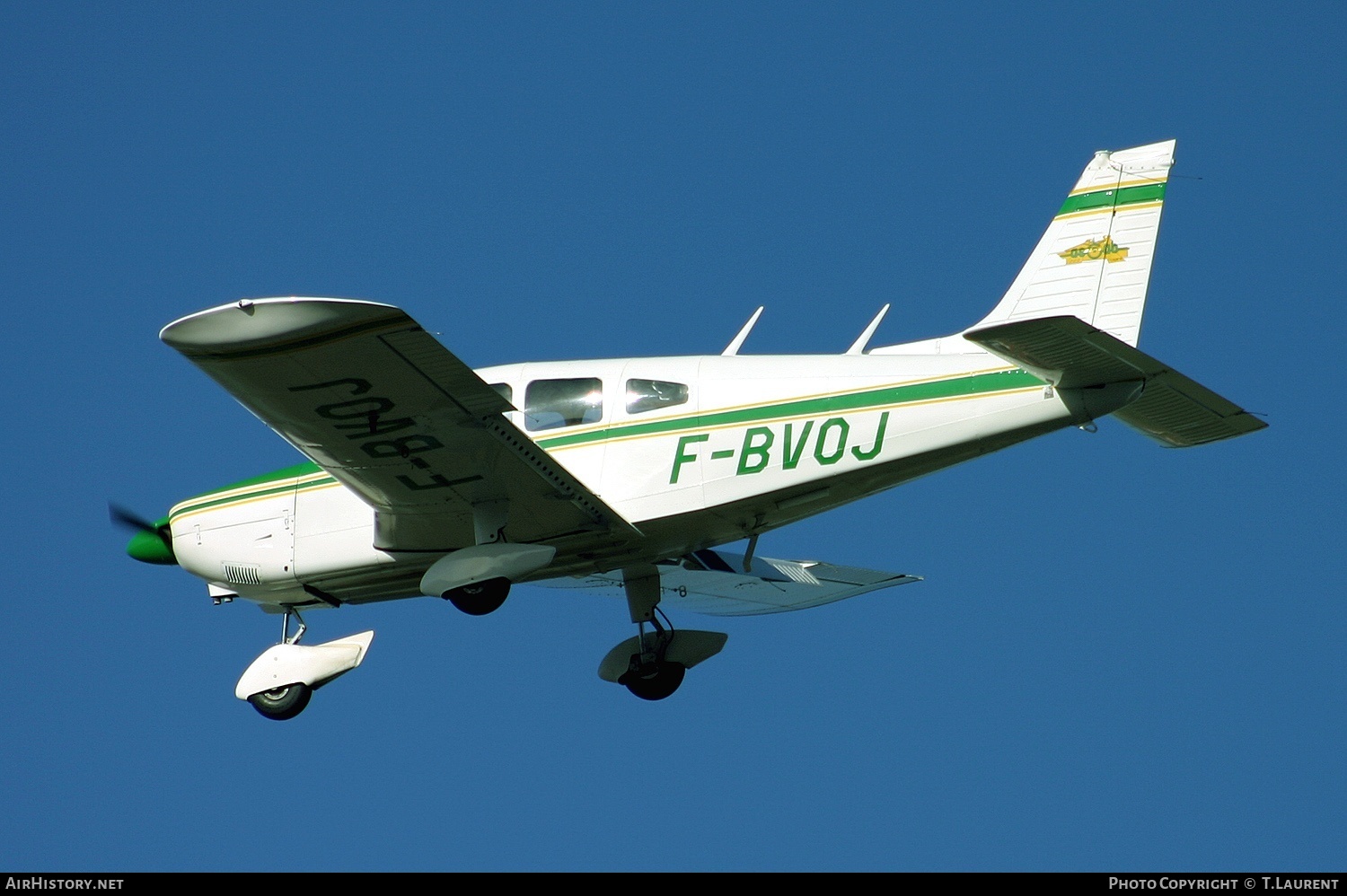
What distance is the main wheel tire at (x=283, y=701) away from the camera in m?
14.1

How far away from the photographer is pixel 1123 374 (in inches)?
469

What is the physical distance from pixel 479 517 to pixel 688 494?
1.53 m

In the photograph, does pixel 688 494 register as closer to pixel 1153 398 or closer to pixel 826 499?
pixel 826 499

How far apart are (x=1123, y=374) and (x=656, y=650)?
479 cm

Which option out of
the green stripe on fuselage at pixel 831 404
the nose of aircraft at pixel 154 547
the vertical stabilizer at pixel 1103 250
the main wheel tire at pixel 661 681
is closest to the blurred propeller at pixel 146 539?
the nose of aircraft at pixel 154 547

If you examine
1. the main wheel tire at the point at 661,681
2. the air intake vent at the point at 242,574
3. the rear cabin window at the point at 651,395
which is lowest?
the main wheel tire at the point at 661,681

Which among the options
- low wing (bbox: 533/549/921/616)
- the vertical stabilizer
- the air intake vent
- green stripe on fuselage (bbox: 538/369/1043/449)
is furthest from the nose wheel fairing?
the vertical stabilizer

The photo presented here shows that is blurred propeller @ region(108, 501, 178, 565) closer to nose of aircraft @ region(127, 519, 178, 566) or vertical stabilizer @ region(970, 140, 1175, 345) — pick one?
nose of aircraft @ region(127, 519, 178, 566)

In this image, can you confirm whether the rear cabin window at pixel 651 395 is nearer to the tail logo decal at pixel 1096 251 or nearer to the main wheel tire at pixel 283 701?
the tail logo decal at pixel 1096 251

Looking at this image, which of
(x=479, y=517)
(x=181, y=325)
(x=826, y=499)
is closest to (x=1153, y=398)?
(x=826, y=499)

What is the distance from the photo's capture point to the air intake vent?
1395 cm

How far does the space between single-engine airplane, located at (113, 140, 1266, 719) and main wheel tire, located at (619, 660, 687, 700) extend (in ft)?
3.71

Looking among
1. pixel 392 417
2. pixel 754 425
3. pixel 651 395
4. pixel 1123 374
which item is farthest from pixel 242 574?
pixel 1123 374
